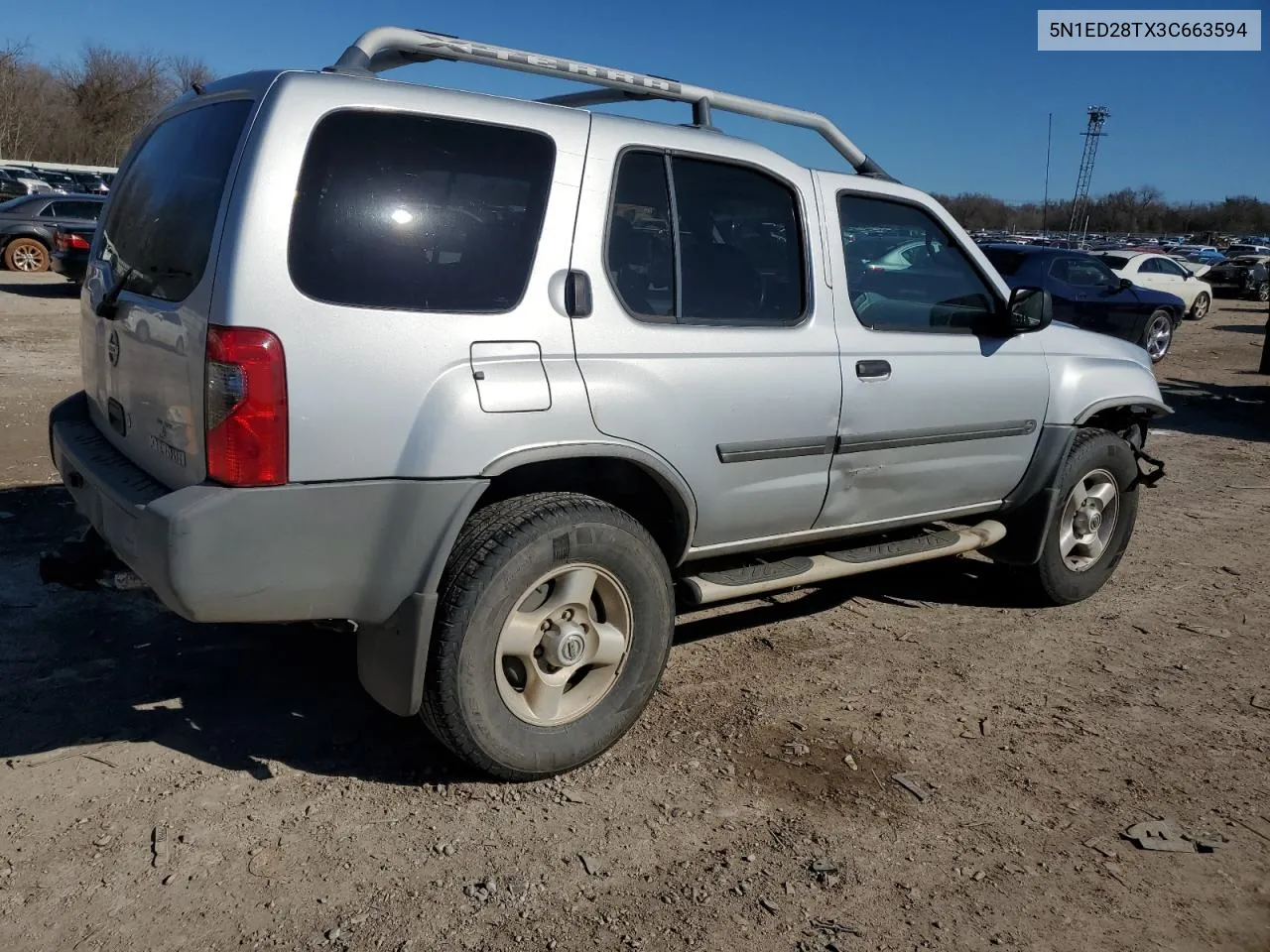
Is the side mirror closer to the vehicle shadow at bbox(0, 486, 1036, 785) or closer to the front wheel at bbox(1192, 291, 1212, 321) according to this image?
the vehicle shadow at bbox(0, 486, 1036, 785)

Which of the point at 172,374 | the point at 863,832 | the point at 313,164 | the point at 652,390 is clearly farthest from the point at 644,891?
the point at 313,164

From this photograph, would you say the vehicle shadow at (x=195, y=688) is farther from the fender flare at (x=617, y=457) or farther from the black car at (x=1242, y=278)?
the black car at (x=1242, y=278)

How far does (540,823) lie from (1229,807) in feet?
7.30

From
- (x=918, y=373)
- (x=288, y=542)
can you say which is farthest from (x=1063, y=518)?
(x=288, y=542)

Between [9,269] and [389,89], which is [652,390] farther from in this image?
[9,269]

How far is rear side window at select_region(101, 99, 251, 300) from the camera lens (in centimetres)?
296

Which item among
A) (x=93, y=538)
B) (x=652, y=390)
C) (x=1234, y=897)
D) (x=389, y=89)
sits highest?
(x=389, y=89)

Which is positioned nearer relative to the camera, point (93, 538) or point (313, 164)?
point (313, 164)

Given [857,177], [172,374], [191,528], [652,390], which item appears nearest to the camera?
[191,528]

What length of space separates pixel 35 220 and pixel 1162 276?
2140 centimetres

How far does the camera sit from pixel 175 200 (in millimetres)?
3234

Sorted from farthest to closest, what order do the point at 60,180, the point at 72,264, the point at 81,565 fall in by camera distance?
the point at 60,180 < the point at 72,264 < the point at 81,565

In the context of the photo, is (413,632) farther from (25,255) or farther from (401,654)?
(25,255)

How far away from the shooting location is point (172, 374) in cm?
297
